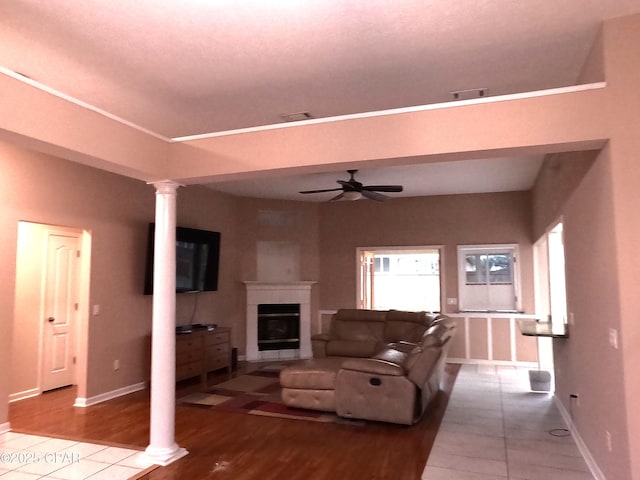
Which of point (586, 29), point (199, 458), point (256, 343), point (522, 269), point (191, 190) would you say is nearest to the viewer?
point (586, 29)

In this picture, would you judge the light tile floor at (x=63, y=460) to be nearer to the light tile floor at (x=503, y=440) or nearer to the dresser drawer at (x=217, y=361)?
the light tile floor at (x=503, y=440)

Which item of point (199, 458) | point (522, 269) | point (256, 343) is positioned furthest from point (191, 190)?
point (522, 269)

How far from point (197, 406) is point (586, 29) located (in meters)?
Result: 4.88

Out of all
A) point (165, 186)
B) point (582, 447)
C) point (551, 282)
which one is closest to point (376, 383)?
point (582, 447)

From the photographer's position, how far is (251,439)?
13.4 ft

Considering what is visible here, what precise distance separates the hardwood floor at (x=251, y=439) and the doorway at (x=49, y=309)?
0.37m

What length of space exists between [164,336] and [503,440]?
118 inches

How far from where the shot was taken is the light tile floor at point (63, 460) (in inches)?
131

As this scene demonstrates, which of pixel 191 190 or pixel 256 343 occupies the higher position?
pixel 191 190

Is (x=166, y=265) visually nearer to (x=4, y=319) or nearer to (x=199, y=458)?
(x=199, y=458)

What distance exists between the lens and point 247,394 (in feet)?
18.6

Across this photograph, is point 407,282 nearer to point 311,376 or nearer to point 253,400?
point 253,400

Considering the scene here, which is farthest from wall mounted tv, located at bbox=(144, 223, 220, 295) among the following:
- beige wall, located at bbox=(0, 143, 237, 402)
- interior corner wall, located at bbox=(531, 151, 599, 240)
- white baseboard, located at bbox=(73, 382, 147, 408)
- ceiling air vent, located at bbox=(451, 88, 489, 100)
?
interior corner wall, located at bbox=(531, 151, 599, 240)

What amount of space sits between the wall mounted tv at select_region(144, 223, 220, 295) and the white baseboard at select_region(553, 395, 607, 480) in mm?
4811
